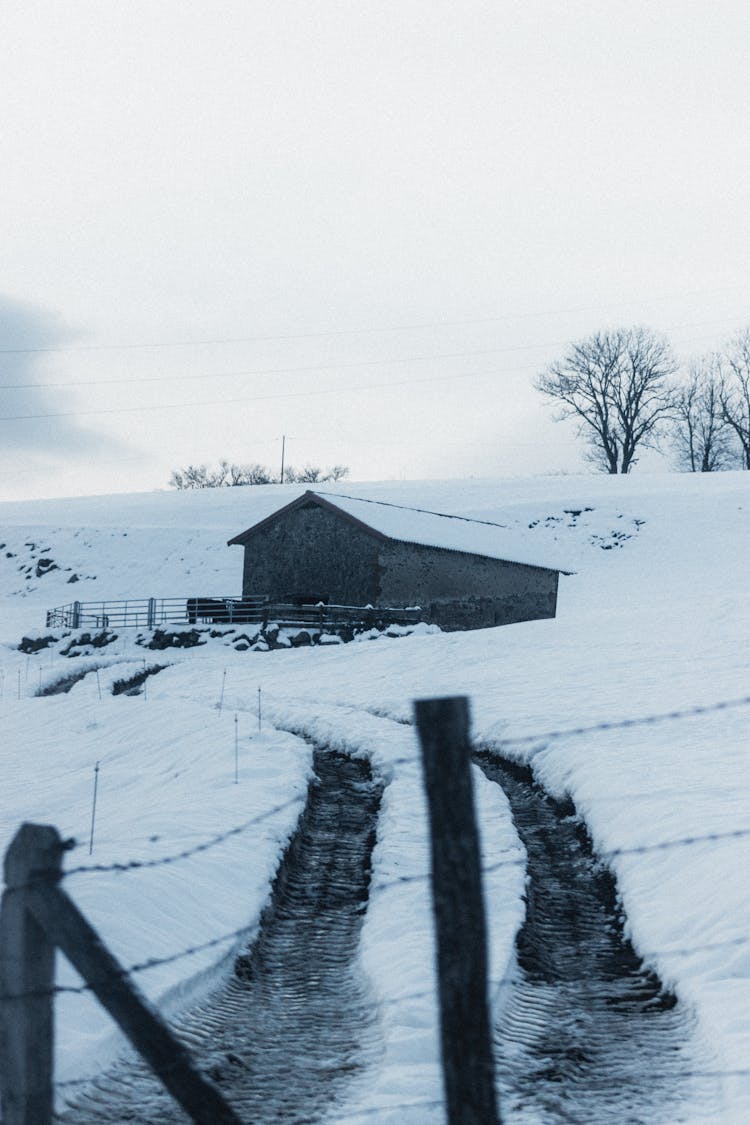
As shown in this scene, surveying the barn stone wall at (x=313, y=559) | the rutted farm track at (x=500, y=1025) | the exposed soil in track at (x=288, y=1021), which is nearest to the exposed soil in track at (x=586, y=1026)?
the rutted farm track at (x=500, y=1025)

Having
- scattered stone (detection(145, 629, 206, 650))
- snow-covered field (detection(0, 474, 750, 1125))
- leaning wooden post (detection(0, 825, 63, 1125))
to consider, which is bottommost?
snow-covered field (detection(0, 474, 750, 1125))

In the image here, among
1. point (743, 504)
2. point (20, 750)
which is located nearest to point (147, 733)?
point (20, 750)

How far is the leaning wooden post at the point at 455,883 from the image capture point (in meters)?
3.68

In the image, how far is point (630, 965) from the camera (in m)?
8.88

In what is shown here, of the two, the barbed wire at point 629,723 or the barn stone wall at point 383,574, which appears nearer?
the barbed wire at point 629,723

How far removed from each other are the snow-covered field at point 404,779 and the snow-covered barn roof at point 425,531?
132 inches

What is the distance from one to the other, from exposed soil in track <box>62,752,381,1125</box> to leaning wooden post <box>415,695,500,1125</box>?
2784mm

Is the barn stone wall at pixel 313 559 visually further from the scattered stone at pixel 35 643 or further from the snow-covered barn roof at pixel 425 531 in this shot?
the scattered stone at pixel 35 643

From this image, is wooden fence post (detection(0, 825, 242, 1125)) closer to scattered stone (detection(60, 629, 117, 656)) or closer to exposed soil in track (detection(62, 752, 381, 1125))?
exposed soil in track (detection(62, 752, 381, 1125))

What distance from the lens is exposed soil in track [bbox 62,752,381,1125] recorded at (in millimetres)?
6211

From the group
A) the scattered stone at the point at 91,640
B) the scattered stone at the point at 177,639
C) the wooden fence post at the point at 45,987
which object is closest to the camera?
the wooden fence post at the point at 45,987

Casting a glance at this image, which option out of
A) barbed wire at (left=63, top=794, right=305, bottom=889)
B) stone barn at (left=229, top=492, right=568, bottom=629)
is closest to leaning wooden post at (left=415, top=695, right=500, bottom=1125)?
barbed wire at (left=63, top=794, right=305, bottom=889)

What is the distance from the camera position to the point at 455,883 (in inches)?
147

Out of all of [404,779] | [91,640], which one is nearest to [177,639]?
[91,640]
